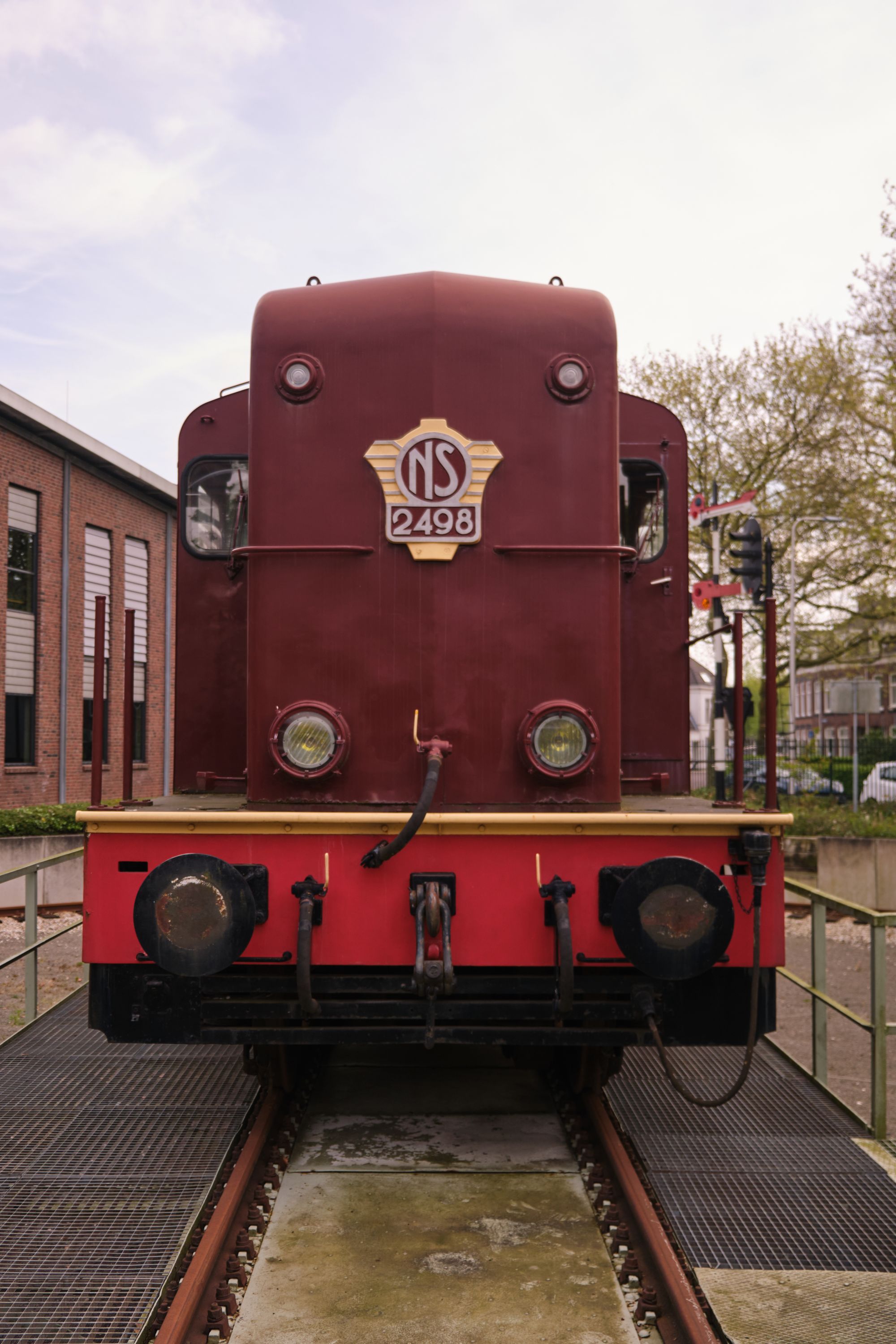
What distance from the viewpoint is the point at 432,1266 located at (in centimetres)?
349

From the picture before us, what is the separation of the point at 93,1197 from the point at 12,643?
15.9 metres

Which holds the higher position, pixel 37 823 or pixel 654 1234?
pixel 37 823

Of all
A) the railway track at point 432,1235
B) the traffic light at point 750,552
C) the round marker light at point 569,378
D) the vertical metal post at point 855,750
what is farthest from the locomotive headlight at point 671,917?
the vertical metal post at point 855,750

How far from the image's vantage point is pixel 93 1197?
3.93 meters

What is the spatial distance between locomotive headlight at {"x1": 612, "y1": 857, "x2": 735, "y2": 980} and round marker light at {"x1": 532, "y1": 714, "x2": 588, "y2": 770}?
645mm

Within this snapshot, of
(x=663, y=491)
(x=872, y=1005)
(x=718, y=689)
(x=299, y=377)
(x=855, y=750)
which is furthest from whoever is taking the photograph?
(x=855, y=750)

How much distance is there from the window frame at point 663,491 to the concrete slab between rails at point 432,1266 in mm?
2792

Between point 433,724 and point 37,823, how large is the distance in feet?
36.0

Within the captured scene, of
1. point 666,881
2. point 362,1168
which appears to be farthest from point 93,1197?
point 666,881

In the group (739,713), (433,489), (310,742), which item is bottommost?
(310,742)

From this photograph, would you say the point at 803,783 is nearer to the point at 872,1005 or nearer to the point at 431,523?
the point at 872,1005

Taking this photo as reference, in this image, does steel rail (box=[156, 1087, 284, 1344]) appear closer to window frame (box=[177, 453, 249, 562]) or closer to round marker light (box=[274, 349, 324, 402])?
window frame (box=[177, 453, 249, 562])

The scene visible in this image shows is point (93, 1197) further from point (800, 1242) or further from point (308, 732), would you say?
point (800, 1242)

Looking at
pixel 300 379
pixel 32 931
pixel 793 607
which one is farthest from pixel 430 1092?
pixel 793 607
